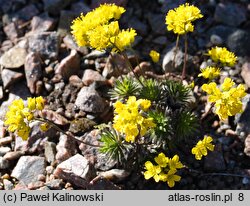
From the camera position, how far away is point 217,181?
4457mm

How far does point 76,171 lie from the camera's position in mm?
4395

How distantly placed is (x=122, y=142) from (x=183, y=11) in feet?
4.18

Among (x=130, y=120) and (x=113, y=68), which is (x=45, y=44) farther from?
(x=130, y=120)

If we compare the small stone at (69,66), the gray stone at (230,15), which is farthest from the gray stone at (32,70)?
the gray stone at (230,15)

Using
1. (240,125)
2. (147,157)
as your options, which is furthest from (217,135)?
(147,157)

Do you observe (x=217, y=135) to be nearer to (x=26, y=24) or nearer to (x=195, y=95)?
(x=195, y=95)

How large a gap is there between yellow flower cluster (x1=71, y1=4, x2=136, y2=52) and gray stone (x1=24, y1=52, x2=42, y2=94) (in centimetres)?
111

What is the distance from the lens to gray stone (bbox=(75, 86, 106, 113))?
486cm

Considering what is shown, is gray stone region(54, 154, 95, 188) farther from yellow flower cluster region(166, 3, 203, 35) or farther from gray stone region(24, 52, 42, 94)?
yellow flower cluster region(166, 3, 203, 35)

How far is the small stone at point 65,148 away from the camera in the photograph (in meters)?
4.59

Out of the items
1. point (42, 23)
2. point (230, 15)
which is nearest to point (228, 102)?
point (230, 15)

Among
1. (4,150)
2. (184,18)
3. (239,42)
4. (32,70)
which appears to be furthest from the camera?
(239,42)

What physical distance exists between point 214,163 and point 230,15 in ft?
6.19

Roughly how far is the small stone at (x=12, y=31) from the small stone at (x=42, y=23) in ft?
0.60
